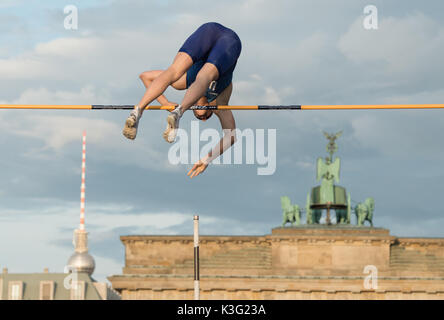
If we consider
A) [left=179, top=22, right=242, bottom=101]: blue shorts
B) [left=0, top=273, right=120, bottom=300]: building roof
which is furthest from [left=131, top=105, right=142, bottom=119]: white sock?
[left=0, top=273, right=120, bottom=300]: building roof

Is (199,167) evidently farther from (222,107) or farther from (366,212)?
(366,212)

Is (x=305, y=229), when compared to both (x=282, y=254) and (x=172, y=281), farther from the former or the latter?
(x=172, y=281)

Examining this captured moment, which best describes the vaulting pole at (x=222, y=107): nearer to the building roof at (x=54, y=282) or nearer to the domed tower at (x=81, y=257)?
the building roof at (x=54, y=282)

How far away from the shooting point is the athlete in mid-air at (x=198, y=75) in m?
14.3

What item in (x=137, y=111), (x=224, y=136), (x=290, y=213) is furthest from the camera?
(x=290, y=213)

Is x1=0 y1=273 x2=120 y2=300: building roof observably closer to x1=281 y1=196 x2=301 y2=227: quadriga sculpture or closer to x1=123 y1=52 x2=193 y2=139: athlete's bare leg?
x1=281 y1=196 x2=301 y2=227: quadriga sculpture

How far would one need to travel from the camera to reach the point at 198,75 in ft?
47.4

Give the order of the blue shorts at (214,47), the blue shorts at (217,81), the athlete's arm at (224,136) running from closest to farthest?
the blue shorts at (214,47) < the blue shorts at (217,81) < the athlete's arm at (224,136)

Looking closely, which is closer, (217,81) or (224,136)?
(217,81)

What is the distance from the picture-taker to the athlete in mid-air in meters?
14.3

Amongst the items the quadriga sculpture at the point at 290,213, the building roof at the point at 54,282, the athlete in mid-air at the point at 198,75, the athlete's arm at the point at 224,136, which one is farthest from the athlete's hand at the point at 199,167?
the building roof at the point at 54,282

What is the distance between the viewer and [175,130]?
564 inches

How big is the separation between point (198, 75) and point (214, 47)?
57cm

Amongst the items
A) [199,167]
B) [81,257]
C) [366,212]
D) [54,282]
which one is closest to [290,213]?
[366,212]
